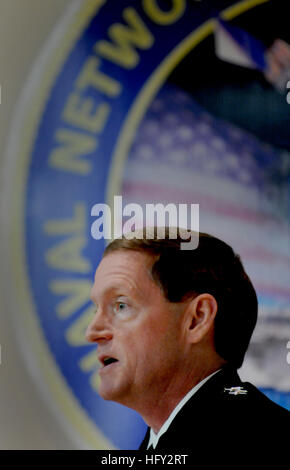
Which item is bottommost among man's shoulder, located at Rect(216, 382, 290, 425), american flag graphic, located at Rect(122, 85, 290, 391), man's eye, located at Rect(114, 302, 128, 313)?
man's shoulder, located at Rect(216, 382, 290, 425)

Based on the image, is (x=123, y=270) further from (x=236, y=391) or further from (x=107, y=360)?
(x=236, y=391)

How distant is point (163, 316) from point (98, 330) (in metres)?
0.22

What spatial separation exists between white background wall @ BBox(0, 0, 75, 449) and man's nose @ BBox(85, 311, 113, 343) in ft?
0.81

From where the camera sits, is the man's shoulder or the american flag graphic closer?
the man's shoulder

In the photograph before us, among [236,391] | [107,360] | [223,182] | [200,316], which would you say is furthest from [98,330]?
[223,182]

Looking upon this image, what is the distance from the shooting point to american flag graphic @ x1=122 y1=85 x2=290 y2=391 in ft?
7.78

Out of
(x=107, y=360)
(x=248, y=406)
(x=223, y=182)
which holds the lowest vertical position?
(x=248, y=406)

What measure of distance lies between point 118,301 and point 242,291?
414mm

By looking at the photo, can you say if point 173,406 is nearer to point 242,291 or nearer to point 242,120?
point 242,291

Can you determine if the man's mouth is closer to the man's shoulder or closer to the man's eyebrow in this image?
the man's eyebrow

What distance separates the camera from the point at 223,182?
2.39 m

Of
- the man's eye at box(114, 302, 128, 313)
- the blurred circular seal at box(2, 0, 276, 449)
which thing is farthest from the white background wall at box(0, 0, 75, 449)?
the man's eye at box(114, 302, 128, 313)

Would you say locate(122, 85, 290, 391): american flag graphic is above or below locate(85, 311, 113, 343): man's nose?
above

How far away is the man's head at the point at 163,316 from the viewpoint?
7.47 feet
